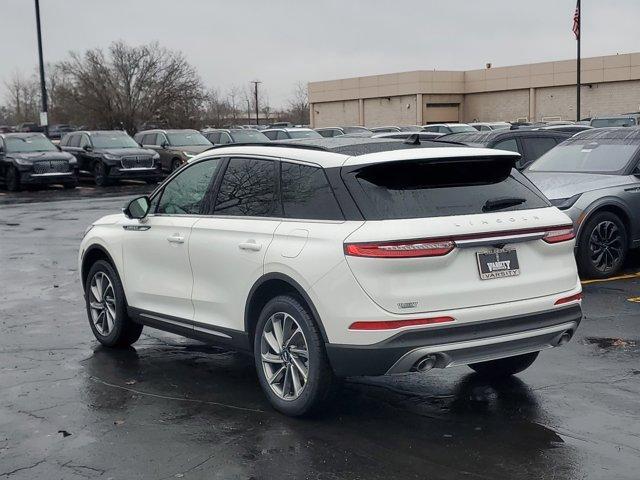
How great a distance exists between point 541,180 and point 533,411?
5.85m

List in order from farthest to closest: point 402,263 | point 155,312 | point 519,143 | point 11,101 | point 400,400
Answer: point 11,101 → point 519,143 → point 155,312 → point 400,400 → point 402,263

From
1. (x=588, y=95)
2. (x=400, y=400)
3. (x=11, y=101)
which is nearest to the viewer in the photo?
(x=400, y=400)

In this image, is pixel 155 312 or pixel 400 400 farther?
pixel 155 312

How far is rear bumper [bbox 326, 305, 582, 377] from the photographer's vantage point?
5160 mm

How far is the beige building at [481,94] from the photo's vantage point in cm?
6066

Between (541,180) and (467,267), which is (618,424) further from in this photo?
(541,180)

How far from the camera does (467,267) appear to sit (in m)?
5.32

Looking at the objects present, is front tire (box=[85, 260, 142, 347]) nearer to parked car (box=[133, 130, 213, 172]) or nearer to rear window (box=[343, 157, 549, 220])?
rear window (box=[343, 157, 549, 220])

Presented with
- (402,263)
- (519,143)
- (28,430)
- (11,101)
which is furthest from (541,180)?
(11,101)

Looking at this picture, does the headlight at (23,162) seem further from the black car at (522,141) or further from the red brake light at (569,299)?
the red brake light at (569,299)

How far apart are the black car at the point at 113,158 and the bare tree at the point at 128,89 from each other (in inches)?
995

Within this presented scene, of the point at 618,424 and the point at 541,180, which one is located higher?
the point at 541,180

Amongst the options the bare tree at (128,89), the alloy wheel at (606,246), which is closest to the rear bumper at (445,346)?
the alloy wheel at (606,246)

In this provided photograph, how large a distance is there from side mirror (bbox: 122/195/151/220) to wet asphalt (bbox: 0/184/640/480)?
122 centimetres
